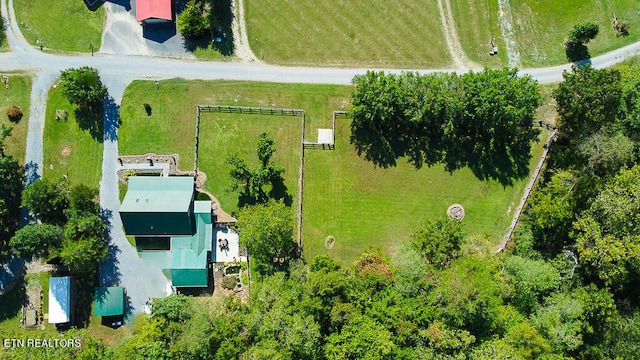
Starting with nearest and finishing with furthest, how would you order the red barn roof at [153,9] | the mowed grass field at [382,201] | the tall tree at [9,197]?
1. the tall tree at [9,197]
2. the red barn roof at [153,9]
3. the mowed grass field at [382,201]

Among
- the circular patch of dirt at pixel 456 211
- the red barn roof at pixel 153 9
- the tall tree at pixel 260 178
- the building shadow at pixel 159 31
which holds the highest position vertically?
the red barn roof at pixel 153 9

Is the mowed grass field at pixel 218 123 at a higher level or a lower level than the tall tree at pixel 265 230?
higher

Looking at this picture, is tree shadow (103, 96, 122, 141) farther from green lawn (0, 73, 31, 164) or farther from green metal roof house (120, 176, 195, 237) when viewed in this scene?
green lawn (0, 73, 31, 164)

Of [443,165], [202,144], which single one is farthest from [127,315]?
[443,165]

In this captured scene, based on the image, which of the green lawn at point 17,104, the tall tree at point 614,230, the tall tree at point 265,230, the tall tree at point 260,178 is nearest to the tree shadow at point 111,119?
the green lawn at point 17,104

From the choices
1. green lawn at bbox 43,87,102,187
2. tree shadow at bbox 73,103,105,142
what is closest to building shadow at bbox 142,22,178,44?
tree shadow at bbox 73,103,105,142

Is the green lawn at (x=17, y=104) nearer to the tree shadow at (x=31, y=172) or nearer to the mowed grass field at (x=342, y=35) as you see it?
the tree shadow at (x=31, y=172)

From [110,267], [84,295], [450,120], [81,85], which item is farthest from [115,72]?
[450,120]
